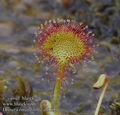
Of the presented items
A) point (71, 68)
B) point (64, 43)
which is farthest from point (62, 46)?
point (71, 68)

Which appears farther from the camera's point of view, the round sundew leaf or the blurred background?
the blurred background

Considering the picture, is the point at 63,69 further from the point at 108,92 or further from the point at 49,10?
the point at 49,10

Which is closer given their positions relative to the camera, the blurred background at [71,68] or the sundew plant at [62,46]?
the sundew plant at [62,46]

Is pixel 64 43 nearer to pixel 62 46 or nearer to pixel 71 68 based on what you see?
pixel 62 46

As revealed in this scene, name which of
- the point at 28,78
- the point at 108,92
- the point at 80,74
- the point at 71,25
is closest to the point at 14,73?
the point at 28,78
